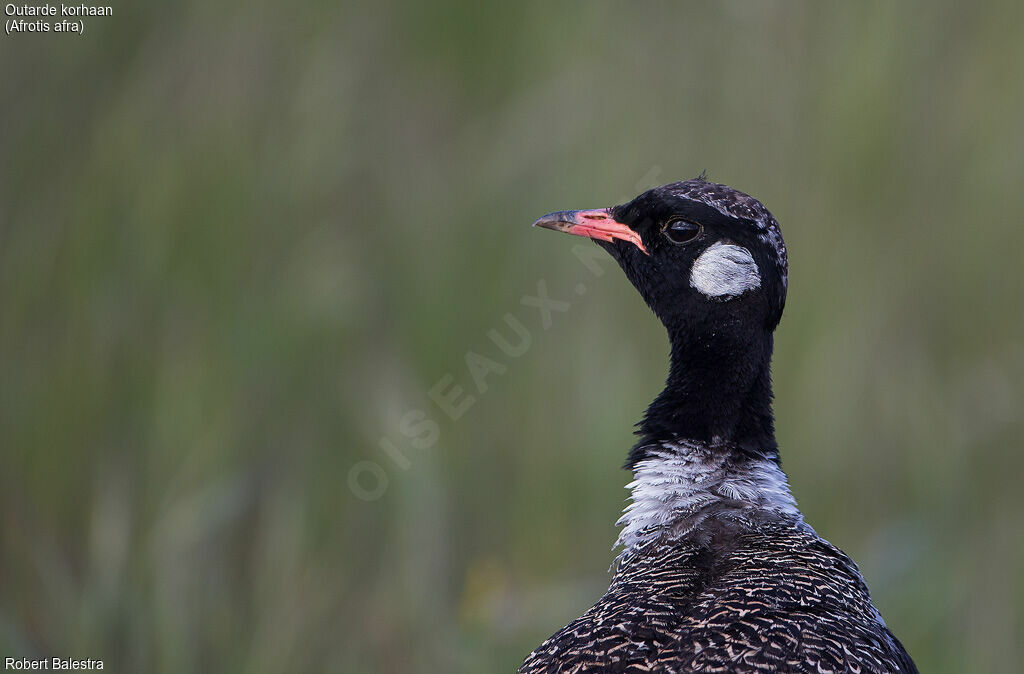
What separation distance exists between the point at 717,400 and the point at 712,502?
0.25 m

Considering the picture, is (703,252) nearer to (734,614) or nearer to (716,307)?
(716,307)

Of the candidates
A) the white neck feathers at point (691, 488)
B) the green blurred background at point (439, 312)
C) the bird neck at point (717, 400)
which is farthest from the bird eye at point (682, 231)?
the green blurred background at point (439, 312)

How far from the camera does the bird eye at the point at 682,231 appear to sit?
2959 millimetres

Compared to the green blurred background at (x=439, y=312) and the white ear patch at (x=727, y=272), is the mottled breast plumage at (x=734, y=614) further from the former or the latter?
the green blurred background at (x=439, y=312)

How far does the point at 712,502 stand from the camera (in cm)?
280

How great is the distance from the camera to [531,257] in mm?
3961

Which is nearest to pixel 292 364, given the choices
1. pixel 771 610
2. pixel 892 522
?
pixel 771 610

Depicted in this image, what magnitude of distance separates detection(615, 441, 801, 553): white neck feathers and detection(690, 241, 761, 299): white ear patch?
38cm

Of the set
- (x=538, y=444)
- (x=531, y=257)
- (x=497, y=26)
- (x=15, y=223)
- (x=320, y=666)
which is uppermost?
(x=497, y=26)

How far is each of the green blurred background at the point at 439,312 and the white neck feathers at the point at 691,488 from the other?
2.83ft

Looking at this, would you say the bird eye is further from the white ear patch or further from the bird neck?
the bird neck

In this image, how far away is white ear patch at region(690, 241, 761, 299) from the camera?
2.88 metres

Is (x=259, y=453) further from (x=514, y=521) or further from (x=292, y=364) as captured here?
(x=514, y=521)

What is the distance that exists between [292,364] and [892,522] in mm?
2029
